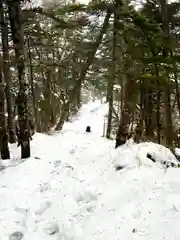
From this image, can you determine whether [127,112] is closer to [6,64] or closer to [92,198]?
[6,64]

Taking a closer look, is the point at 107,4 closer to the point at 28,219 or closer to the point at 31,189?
the point at 31,189

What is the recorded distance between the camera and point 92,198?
7.32 m

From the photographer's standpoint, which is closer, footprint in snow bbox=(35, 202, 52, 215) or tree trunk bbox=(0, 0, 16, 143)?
footprint in snow bbox=(35, 202, 52, 215)

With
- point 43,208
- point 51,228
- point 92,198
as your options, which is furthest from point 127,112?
point 51,228

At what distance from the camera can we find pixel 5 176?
9148mm

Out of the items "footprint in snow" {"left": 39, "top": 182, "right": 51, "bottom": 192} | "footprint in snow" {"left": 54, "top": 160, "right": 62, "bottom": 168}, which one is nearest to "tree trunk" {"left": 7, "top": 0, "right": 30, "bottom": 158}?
"footprint in snow" {"left": 54, "top": 160, "right": 62, "bottom": 168}

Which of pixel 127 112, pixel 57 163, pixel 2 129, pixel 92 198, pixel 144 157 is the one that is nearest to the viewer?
pixel 92 198

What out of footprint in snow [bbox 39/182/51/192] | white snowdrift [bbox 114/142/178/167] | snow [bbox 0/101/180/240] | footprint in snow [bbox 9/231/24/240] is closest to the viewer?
snow [bbox 0/101/180/240]

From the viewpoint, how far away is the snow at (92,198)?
18.1 feet

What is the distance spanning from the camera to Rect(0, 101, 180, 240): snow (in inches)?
217

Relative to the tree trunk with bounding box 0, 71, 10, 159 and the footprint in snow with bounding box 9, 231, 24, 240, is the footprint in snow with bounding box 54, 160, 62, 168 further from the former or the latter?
the footprint in snow with bounding box 9, 231, 24, 240

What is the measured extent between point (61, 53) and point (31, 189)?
68.8 feet

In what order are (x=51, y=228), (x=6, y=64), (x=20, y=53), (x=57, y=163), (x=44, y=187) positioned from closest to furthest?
(x=51, y=228) → (x=44, y=187) → (x=6, y=64) → (x=20, y=53) → (x=57, y=163)

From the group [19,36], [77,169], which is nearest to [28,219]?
[77,169]
